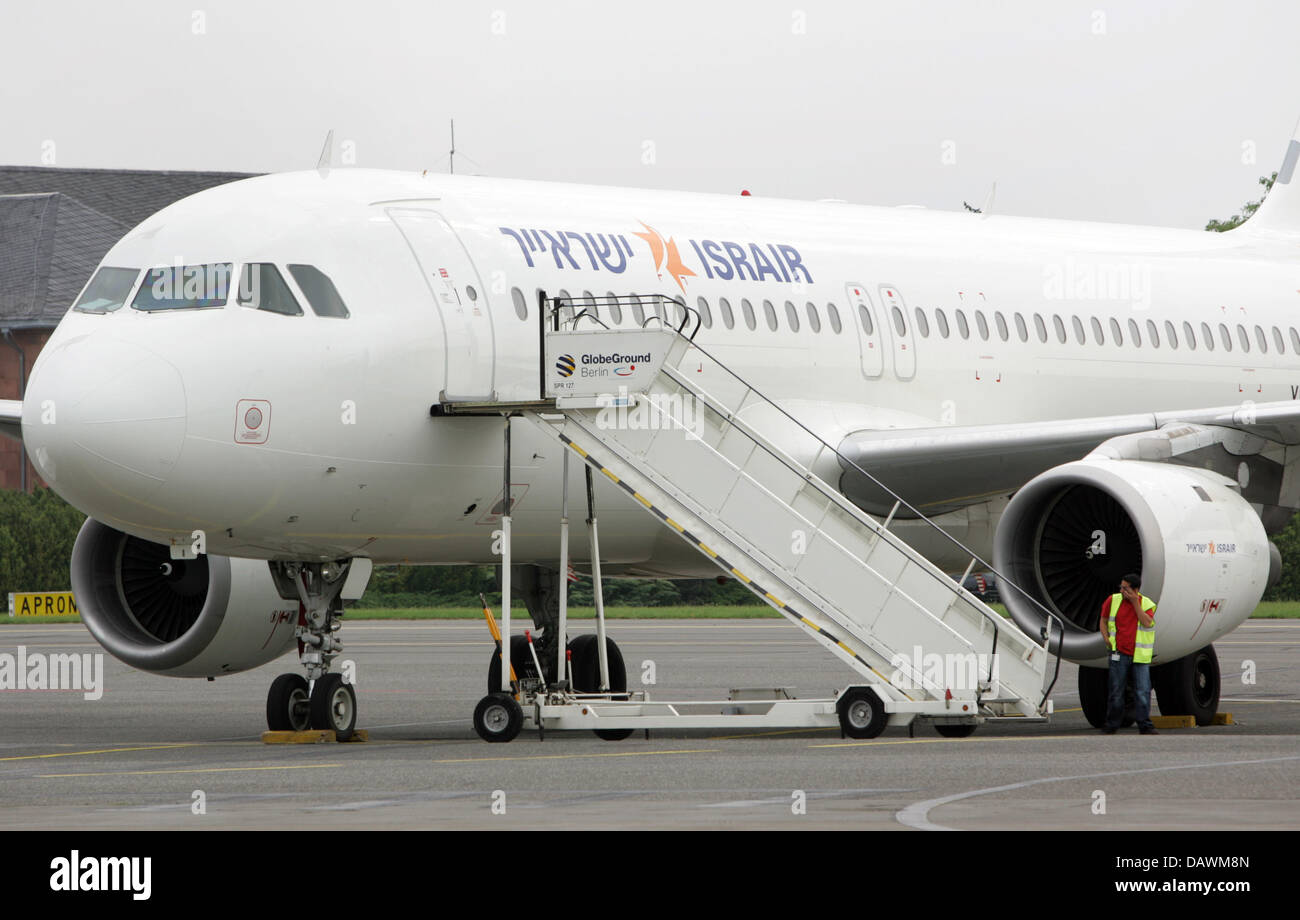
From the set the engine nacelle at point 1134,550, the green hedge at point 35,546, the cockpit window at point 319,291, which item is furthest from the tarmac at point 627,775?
the green hedge at point 35,546

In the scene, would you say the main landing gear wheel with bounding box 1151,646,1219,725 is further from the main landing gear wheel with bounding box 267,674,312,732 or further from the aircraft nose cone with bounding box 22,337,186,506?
the aircraft nose cone with bounding box 22,337,186,506

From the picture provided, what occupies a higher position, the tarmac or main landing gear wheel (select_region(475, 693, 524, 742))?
main landing gear wheel (select_region(475, 693, 524, 742))

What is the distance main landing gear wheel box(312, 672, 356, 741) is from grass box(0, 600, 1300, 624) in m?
28.9

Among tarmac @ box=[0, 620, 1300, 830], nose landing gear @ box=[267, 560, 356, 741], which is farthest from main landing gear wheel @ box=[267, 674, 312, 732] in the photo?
tarmac @ box=[0, 620, 1300, 830]

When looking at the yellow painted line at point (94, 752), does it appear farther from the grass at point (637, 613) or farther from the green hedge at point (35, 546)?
the green hedge at point (35, 546)

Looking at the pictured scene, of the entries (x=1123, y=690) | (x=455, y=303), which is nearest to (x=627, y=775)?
(x=455, y=303)

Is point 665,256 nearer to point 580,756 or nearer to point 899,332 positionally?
point 899,332

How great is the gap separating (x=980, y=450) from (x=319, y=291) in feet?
20.2

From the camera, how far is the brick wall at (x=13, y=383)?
2665 inches

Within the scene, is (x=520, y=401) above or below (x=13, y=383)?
below

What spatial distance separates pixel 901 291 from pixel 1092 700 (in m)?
4.43

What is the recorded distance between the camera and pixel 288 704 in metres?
17.4

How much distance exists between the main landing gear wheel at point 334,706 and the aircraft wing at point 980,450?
4986 mm

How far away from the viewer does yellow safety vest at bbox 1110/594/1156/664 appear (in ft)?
54.2
